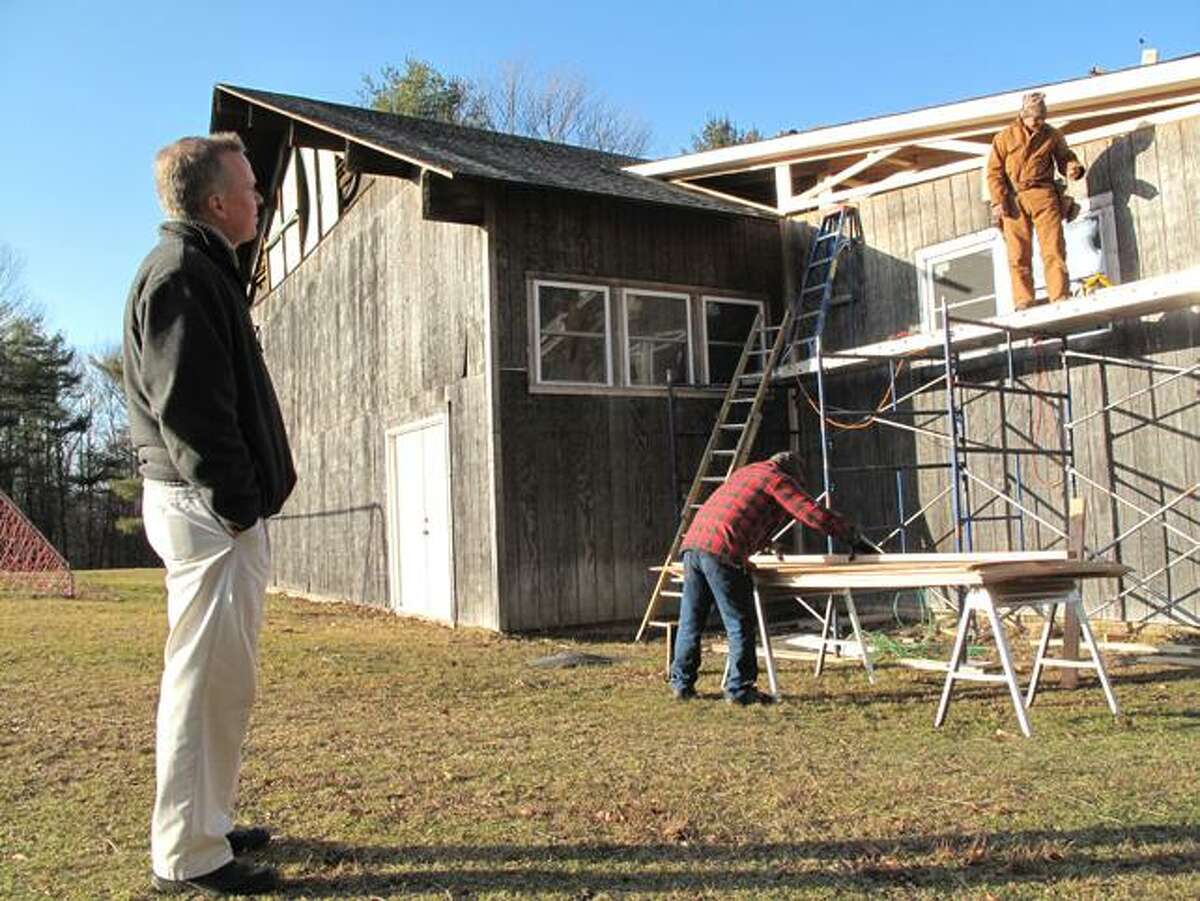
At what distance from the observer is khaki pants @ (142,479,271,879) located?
3.15 m

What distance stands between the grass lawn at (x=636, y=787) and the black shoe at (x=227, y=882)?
103 mm

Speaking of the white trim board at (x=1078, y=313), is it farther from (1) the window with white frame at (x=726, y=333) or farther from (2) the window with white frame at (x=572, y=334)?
(2) the window with white frame at (x=572, y=334)

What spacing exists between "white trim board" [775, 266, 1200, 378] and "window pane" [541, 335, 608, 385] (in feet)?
9.14

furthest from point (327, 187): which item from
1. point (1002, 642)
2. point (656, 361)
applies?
point (1002, 642)

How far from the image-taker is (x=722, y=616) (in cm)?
668

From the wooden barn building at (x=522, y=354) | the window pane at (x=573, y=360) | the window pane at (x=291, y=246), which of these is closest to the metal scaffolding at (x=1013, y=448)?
the wooden barn building at (x=522, y=354)

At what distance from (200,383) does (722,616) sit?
4237 millimetres

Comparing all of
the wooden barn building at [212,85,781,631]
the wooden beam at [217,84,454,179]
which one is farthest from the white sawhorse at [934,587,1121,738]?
the wooden beam at [217,84,454,179]

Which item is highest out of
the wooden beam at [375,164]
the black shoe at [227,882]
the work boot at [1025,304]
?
the wooden beam at [375,164]

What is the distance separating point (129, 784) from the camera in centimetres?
471

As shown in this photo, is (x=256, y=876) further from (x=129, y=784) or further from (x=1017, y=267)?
(x=1017, y=267)

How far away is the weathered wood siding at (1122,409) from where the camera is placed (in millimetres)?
8992

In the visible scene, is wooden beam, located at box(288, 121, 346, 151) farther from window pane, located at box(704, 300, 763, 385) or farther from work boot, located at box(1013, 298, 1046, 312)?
work boot, located at box(1013, 298, 1046, 312)

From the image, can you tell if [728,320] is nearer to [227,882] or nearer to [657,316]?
[657,316]
